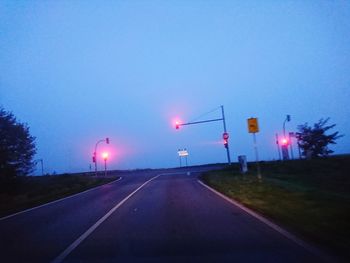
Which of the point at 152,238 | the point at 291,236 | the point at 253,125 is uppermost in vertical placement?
the point at 253,125

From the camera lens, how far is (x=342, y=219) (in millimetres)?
11766

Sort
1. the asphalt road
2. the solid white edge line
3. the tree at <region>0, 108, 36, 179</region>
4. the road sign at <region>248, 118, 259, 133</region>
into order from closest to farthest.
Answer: the solid white edge line → the asphalt road → the road sign at <region>248, 118, 259, 133</region> → the tree at <region>0, 108, 36, 179</region>

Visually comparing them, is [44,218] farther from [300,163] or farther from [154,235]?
[300,163]

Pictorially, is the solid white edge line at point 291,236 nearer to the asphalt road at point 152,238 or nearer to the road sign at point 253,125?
the asphalt road at point 152,238

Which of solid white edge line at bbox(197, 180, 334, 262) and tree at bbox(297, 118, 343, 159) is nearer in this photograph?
solid white edge line at bbox(197, 180, 334, 262)

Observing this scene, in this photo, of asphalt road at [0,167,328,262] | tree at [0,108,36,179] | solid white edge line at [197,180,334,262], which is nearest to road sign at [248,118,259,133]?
asphalt road at [0,167,328,262]

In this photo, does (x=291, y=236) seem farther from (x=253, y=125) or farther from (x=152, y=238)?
(x=253, y=125)

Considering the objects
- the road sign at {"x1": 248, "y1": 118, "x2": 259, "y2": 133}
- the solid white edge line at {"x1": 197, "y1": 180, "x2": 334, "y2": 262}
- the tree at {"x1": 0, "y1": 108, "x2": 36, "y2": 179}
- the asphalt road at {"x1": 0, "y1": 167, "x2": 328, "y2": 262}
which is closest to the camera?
the solid white edge line at {"x1": 197, "y1": 180, "x2": 334, "y2": 262}

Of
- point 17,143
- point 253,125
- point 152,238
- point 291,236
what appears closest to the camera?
point 291,236

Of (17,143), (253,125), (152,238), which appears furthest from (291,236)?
(17,143)

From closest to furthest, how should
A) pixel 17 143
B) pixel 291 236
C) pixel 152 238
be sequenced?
pixel 291 236
pixel 152 238
pixel 17 143

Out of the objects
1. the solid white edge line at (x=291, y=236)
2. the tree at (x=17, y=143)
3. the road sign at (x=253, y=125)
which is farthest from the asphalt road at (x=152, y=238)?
the tree at (x=17, y=143)

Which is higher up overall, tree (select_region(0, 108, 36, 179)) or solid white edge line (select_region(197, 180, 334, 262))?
tree (select_region(0, 108, 36, 179))

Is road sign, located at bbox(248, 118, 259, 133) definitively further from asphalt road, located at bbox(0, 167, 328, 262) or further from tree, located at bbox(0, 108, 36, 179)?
tree, located at bbox(0, 108, 36, 179)
